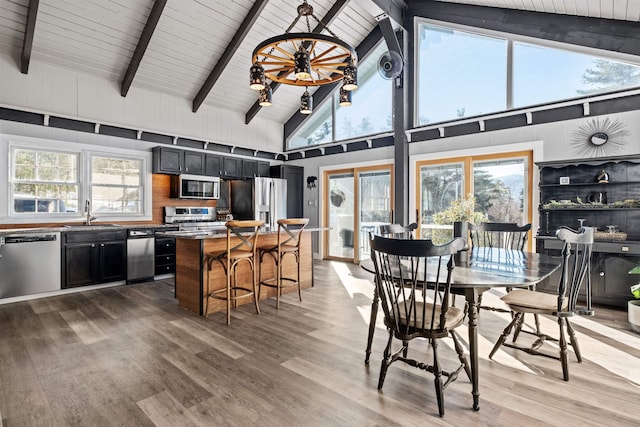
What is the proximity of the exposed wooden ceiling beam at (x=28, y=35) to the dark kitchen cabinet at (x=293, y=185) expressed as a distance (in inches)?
176

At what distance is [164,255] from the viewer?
18.6 feet

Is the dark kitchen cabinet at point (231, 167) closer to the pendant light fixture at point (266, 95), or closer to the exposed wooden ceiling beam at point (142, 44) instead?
the exposed wooden ceiling beam at point (142, 44)

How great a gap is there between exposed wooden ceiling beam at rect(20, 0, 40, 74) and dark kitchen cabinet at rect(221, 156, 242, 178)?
3.21m

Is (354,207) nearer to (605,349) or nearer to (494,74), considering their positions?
(494,74)

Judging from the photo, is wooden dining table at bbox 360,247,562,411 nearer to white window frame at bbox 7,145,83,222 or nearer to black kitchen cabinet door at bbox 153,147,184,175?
black kitchen cabinet door at bbox 153,147,184,175

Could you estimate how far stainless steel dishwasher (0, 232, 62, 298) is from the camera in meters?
4.22

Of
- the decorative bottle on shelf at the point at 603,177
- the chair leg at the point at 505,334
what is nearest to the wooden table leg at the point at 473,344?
the chair leg at the point at 505,334

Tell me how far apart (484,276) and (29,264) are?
5.35 m

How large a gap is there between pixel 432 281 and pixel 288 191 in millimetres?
6061

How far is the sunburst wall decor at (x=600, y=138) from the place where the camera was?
13.7ft

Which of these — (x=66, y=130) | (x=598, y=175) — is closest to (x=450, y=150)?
(x=598, y=175)

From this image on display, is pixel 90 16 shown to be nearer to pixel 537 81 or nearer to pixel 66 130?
pixel 66 130

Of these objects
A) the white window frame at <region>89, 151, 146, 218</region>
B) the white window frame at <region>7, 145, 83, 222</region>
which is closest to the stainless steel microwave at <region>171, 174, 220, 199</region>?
the white window frame at <region>89, 151, 146, 218</region>

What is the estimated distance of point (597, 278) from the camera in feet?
13.0
